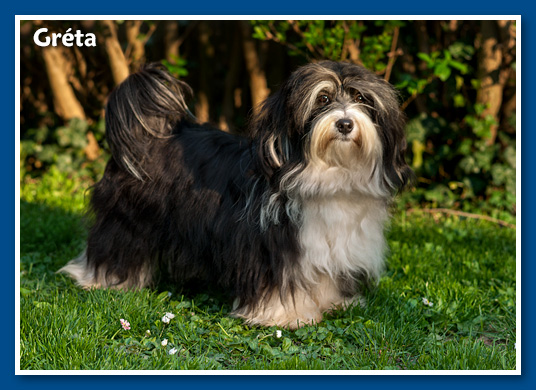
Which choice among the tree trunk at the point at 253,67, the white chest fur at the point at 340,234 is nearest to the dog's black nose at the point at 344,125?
the white chest fur at the point at 340,234

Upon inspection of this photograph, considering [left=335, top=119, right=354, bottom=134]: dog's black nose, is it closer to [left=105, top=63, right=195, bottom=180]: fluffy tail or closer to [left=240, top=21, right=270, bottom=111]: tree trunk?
[left=105, top=63, right=195, bottom=180]: fluffy tail

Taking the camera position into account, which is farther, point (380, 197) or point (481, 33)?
point (481, 33)

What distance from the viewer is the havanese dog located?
2.82m

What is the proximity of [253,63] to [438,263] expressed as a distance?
9.84ft

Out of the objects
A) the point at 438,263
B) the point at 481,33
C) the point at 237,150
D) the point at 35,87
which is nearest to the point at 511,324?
the point at 438,263

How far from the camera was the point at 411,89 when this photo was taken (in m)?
4.97

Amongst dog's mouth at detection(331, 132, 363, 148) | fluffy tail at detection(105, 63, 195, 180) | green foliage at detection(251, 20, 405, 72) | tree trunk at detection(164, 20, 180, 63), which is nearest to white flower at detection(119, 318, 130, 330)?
fluffy tail at detection(105, 63, 195, 180)

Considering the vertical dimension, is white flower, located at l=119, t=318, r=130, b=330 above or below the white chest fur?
below

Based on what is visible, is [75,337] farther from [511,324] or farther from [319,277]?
[511,324]

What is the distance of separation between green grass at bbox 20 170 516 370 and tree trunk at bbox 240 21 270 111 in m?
2.61

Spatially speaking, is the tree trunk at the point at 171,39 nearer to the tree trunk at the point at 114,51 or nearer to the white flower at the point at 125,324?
the tree trunk at the point at 114,51

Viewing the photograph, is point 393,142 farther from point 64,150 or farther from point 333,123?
point 64,150

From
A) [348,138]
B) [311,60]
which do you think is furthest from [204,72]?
[348,138]

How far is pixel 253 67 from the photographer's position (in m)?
6.26
